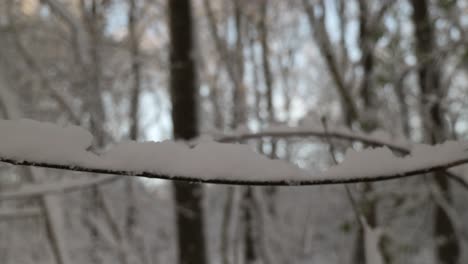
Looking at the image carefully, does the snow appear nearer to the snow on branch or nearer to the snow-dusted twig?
the snow on branch

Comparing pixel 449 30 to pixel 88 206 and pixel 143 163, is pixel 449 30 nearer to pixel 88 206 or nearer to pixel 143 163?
pixel 143 163

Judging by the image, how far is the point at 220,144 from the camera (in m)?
0.54

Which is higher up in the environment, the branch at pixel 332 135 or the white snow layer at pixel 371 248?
the branch at pixel 332 135

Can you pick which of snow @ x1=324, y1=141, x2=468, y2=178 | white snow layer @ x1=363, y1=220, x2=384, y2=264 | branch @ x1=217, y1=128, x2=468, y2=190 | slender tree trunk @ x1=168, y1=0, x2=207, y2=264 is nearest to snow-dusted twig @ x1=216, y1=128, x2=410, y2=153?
branch @ x1=217, y1=128, x2=468, y2=190

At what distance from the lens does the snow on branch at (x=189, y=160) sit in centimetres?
45

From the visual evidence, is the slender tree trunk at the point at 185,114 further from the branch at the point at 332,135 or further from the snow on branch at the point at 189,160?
the snow on branch at the point at 189,160

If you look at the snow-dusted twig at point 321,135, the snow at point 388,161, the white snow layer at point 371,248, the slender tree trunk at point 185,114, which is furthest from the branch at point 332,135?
the slender tree trunk at point 185,114

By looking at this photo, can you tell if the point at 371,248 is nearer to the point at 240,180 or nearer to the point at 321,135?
the point at 321,135

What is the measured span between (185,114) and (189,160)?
271 centimetres

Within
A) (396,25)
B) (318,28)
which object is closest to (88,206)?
(318,28)

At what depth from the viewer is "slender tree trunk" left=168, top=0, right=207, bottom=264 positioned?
10.5 ft

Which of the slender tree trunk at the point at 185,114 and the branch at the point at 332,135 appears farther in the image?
the slender tree trunk at the point at 185,114

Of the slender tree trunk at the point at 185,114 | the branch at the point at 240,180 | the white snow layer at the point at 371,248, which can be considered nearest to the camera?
the branch at the point at 240,180

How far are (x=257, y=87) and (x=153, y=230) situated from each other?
161 inches
